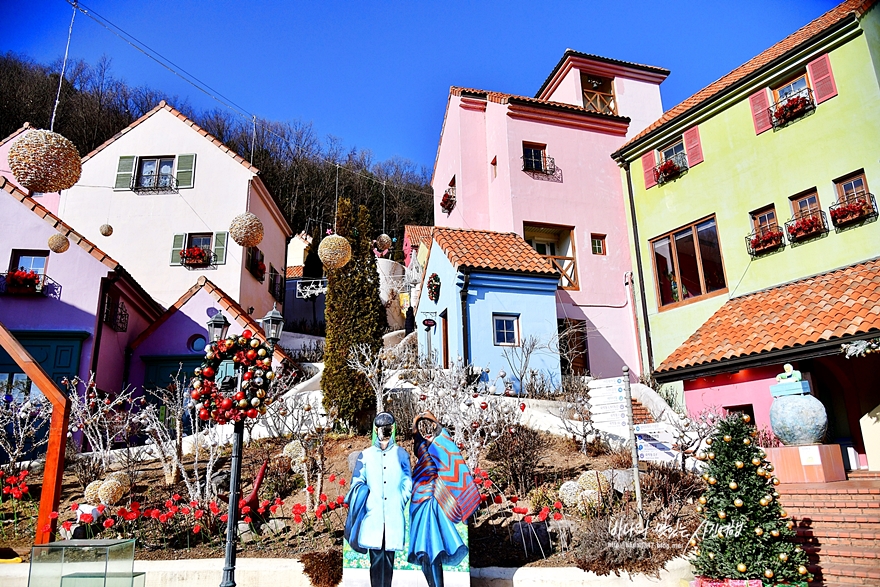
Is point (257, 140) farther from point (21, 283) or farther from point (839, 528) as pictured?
point (839, 528)

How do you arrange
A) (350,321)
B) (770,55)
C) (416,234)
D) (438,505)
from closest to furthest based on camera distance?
(438,505) < (350,321) < (770,55) < (416,234)

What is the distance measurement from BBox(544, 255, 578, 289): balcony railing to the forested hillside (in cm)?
1786

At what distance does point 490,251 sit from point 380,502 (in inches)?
419

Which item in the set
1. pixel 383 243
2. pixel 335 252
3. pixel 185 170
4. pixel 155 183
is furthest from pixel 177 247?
pixel 383 243

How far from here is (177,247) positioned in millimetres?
20000

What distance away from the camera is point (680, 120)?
1534cm

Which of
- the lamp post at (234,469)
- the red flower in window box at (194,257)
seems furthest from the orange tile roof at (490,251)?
the red flower in window box at (194,257)

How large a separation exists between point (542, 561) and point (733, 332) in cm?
719

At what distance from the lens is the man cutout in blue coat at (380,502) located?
613 cm

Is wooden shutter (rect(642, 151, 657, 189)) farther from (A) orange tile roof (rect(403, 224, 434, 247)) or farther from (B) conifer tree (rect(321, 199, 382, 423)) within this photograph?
(A) orange tile roof (rect(403, 224, 434, 247))

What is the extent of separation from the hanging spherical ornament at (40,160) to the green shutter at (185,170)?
34.6 ft

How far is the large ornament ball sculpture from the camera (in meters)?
7.07

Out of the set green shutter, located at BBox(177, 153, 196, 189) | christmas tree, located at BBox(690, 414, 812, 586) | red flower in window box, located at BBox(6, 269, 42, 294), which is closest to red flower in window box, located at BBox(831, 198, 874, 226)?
christmas tree, located at BBox(690, 414, 812, 586)

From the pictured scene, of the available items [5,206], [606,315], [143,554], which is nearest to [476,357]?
[606,315]
